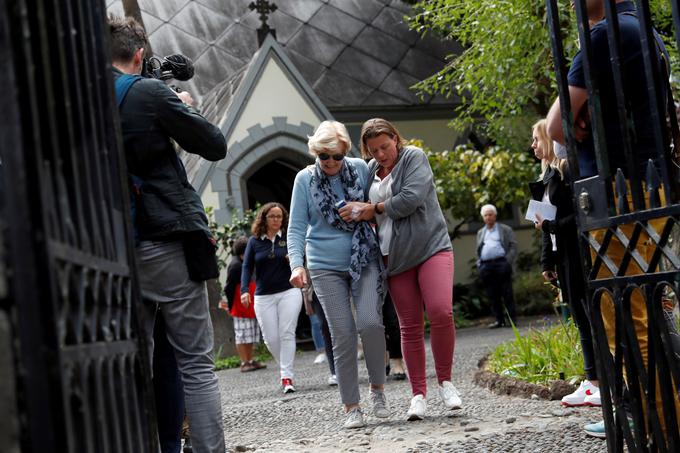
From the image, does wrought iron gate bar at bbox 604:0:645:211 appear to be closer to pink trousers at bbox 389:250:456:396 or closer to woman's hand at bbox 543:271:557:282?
woman's hand at bbox 543:271:557:282

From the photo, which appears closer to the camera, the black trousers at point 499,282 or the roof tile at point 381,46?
the black trousers at point 499,282

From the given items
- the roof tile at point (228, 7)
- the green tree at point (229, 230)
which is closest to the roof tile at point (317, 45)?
the roof tile at point (228, 7)

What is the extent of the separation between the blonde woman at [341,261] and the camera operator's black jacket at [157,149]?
226 cm

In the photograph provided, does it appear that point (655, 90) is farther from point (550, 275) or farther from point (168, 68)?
point (550, 275)

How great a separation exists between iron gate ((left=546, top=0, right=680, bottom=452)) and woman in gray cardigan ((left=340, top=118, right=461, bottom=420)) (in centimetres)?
268

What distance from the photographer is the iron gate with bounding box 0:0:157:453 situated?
1.96 metres

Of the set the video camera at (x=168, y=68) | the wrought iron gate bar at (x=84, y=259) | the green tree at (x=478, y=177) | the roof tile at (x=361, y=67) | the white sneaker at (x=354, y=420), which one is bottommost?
the white sneaker at (x=354, y=420)

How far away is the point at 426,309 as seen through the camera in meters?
6.43

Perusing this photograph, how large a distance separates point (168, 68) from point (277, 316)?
5.98m

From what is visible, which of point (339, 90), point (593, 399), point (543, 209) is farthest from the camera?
point (339, 90)

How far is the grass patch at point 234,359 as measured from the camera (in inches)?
617

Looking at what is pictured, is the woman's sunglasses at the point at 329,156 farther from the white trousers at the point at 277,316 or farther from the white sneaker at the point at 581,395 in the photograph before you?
the white trousers at the point at 277,316

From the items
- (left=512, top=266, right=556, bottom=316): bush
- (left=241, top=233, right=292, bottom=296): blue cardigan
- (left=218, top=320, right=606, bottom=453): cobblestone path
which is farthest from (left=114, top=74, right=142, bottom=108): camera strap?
(left=512, top=266, right=556, bottom=316): bush

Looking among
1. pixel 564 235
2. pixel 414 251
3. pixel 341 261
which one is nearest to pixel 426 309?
pixel 414 251
